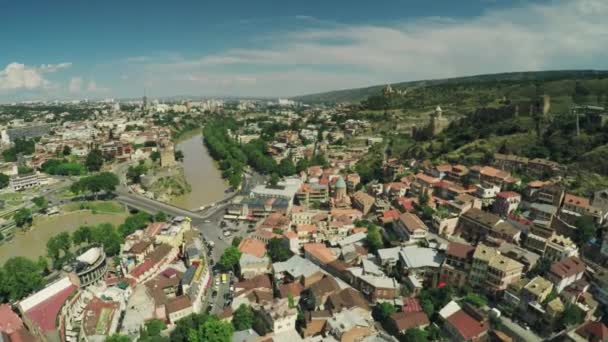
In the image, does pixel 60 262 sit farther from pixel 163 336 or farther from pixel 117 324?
pixel 163 336

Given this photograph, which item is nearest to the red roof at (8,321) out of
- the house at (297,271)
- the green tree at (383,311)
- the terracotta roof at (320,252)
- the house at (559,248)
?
the house at (297,271)

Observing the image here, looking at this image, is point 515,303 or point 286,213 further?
point 286,213

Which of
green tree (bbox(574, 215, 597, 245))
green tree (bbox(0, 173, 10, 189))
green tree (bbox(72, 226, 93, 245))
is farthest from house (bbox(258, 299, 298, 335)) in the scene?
green tree (bbox(0, 173, 10, 189))

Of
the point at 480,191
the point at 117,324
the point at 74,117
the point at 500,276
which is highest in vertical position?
the point at 74,117

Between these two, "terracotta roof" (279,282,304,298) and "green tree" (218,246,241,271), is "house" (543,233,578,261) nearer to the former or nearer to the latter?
"terracotta roof" (279,282,304,298)

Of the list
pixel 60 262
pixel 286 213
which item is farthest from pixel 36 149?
pixel 286 213

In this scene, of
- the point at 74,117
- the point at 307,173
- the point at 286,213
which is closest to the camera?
the point at 286,213
